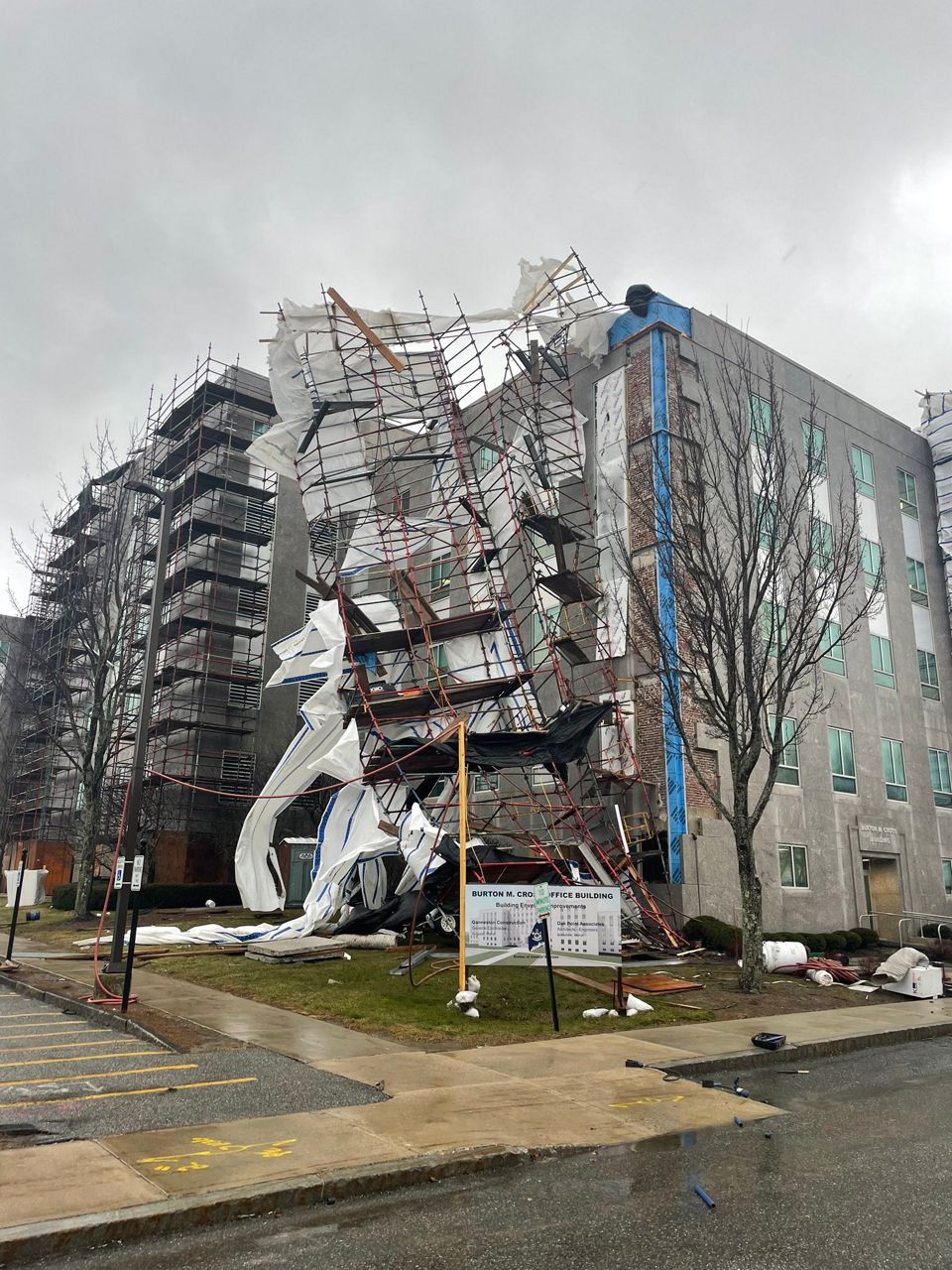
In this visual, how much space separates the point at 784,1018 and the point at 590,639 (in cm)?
1333

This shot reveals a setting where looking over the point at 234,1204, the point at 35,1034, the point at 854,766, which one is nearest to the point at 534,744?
the point at 35,1034

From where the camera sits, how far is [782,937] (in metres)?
21.4

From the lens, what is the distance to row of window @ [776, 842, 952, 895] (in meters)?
23.8

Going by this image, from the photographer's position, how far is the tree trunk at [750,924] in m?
14.9

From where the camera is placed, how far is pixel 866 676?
28672 mm

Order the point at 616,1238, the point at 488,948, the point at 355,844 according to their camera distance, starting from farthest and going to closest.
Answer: the point at 355,844, the point at 488,948, the point at 616,1238

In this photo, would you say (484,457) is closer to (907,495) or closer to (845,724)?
(845,724)

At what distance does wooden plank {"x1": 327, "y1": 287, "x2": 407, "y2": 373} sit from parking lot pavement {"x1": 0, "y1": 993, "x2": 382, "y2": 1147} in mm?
18215

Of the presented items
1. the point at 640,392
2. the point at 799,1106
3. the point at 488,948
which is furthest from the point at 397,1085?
the point at 640,392

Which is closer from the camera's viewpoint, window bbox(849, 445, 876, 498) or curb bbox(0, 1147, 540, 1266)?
curb bbox(0, 1147, 540, 1266)

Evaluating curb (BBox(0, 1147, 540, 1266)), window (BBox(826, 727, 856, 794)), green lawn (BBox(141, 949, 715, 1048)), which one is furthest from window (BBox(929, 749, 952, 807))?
curb (BBox(0, 1147, 540, 1266))

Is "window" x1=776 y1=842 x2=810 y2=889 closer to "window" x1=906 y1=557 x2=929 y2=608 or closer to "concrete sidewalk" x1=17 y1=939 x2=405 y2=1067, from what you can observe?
"window" x1=906 y1=557 x2=929 y2=608

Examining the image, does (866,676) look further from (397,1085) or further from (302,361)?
(397,1085)

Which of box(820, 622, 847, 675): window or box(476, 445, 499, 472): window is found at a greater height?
box(476, 445, 499, 472): window
